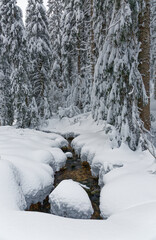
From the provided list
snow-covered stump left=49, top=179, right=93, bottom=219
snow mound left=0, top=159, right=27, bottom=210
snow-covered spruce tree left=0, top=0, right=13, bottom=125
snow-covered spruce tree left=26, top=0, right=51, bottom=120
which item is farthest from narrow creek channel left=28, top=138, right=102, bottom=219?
snow-covered spruce tree left=0, top=0, right=13, bottom=125

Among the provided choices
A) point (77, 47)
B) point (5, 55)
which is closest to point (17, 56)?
point (5, 55)

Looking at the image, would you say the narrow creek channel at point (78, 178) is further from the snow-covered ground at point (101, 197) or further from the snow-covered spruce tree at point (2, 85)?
the snow-covered spruce tree at point (2, 85)

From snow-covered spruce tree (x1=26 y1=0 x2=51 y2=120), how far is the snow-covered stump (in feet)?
46.9

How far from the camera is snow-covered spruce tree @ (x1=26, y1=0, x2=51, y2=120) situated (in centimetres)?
1781

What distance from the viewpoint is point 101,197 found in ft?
15.6

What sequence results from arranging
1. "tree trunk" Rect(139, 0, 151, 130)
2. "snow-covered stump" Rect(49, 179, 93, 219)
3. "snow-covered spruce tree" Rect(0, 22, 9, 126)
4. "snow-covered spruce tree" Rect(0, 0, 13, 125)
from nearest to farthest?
"snow-covered stump" Rect(49, 179, 93, 219) → "tree trunk" Rect(139, 0, 151, 130) → "snow-covered spruce tree" Rect(0, 0, 13, 125) → "snow-covered spruce tree" Rect(0, 22, 9, 126)

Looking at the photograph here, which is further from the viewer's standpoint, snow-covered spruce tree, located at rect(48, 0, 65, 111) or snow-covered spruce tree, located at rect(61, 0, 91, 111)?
snow-covered spruce tree, located at rect(48, 0, 65, 111)

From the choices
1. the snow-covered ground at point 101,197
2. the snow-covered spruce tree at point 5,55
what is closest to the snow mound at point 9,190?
the snow-covered ground at point 101,197

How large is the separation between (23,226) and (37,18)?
1841cm

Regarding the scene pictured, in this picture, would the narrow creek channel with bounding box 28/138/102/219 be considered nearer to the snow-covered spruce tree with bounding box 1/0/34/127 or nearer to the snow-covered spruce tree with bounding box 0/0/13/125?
the snow-covered spruce tree with bounding box 1/0/34/127

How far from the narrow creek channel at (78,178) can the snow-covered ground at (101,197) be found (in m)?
0.28

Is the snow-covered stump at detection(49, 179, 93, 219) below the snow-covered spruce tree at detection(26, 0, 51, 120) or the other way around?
below

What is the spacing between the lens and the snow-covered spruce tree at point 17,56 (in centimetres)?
1525

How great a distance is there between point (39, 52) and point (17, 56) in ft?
9.63
